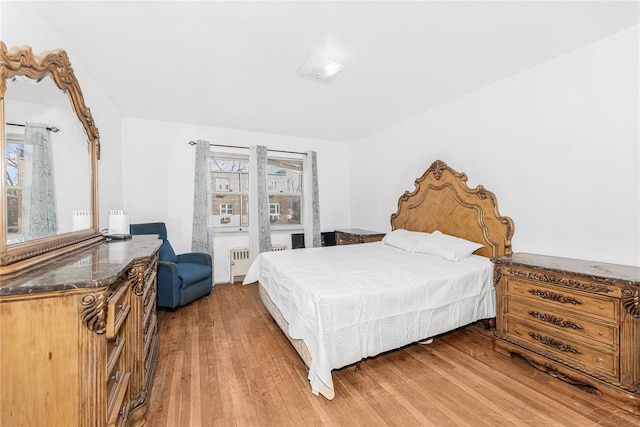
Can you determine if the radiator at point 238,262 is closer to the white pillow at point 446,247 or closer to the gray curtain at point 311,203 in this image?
the gray curtain at point 311,203

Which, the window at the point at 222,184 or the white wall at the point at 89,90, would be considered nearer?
the white wall at the point at 89,90

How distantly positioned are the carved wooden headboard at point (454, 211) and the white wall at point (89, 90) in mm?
3666

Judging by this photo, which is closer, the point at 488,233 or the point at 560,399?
the point at 560,399

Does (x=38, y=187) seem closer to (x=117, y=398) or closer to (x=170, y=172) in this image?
(x=117, y=398)

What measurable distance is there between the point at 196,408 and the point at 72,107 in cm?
214

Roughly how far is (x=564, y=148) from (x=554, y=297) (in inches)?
50.5

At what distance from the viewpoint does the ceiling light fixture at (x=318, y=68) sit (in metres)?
2.18

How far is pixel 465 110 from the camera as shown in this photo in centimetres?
302

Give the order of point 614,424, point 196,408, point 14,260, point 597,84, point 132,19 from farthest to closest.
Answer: point 597,84 → point 132,19 → point 196,408 → point 614,424 → point 14,260

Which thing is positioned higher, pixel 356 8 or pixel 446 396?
pixel 356 8

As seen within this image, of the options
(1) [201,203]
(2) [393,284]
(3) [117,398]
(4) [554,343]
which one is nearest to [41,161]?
(3) [117,398]

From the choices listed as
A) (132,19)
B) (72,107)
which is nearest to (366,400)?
(72,107)

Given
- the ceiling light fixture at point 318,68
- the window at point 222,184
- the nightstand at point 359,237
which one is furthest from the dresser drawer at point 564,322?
the window at point 222,184

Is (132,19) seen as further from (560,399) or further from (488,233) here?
(560,399)
